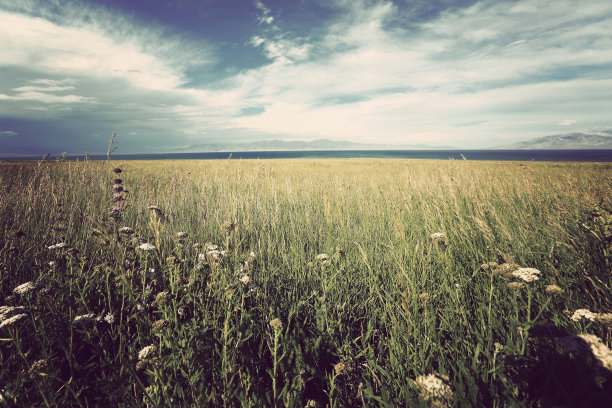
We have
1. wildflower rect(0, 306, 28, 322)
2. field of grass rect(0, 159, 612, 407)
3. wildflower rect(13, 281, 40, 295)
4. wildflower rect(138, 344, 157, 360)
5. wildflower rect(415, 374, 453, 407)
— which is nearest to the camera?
wildflower rect(415, 374, 453, 407)

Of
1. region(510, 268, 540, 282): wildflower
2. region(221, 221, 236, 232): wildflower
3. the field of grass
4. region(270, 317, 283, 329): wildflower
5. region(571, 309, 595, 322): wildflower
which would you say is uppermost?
region(221, 221, 236, 232): wildflower

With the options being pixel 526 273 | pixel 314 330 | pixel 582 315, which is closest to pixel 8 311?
pixel 314 330

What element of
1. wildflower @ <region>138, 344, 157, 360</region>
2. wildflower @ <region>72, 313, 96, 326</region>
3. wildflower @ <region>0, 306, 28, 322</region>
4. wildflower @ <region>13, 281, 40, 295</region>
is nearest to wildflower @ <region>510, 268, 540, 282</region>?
wildflower @ <region>138, 344, 157, 360</region>

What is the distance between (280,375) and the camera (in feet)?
6.46

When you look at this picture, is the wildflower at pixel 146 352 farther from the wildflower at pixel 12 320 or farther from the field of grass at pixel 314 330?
the wildflower at pixel 12 320

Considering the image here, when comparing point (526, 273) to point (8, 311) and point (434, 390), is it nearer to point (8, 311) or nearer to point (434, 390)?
point (434, 390)

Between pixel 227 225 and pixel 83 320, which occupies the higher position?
pixel 227 225

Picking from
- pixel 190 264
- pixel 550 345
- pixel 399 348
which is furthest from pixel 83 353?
pixel 550 345

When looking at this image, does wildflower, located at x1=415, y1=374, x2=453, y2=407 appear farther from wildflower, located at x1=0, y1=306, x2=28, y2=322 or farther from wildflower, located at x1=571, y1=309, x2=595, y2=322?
wildflower, located at x1=0, y1=306, x2=28, y2=322

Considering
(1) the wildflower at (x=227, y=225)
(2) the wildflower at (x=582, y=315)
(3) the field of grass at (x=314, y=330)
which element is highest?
(1) the wildflower at (x=227, y=225)

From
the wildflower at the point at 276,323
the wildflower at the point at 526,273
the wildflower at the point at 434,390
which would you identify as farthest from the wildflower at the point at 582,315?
the wildflower at the point at 276,323

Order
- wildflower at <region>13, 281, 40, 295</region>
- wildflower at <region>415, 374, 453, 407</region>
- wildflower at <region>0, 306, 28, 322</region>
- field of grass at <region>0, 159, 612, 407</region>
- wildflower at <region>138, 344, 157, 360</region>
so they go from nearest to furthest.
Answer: wildflower at <region>415, 374, 453, 407</region>, field of grass at <region>0, 159, 612, 407</region>, wildflower at <region>138, 344, 157, 360</region>, wildflower at <region>0, 306, 28, 322</region>, wildflower at <region>13, 281, 40, 295</region>

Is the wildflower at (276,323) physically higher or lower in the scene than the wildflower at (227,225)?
lower

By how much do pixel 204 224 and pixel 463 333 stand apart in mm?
4276
